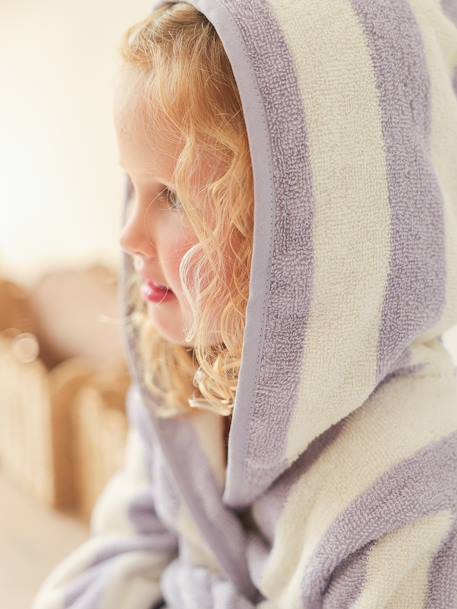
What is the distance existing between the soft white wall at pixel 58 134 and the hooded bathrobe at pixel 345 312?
24.1 inches

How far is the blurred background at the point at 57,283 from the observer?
98 centimetres

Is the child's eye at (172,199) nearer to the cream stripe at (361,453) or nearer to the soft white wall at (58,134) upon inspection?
the cream stripe at (361,453)

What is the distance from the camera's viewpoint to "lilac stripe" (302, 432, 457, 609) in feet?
1.61

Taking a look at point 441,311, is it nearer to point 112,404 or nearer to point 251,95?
point 251,95

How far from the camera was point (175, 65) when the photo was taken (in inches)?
18.3

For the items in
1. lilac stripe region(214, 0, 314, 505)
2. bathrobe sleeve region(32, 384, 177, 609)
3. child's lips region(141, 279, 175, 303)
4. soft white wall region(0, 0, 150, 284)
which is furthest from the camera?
soft white wall region(0, 0, 150, 284)

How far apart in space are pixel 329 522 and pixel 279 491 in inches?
2.5

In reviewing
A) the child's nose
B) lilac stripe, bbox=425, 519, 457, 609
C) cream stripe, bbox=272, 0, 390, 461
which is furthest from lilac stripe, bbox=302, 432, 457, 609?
the child's nose

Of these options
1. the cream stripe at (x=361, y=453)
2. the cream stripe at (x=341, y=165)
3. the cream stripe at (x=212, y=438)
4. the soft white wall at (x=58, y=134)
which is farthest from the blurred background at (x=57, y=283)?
the cream stripe at (x=341, y=165)

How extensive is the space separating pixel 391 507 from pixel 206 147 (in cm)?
27

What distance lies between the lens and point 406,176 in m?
0.45

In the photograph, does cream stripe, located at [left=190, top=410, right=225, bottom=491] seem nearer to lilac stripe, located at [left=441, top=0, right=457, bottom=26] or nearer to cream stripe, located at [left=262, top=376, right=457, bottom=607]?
cream stripe, located at [left=262, top=376, right=457, bottom=607]

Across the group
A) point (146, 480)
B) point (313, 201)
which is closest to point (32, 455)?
point (146, 480)

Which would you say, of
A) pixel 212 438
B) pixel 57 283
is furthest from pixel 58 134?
pixel 212 438
